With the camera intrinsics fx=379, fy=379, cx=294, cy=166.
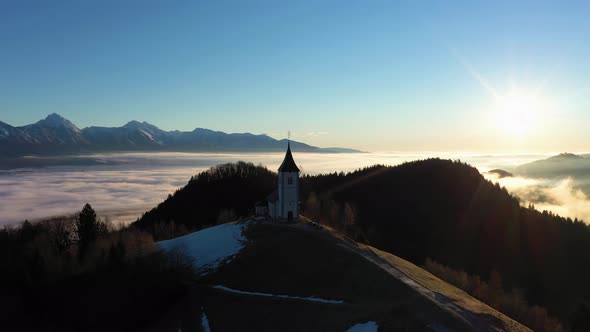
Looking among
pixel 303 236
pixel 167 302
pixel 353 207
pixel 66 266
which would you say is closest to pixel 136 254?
pixel 66 266

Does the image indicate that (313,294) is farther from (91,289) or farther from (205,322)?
(91,289)

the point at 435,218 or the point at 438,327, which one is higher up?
the point at 438,327

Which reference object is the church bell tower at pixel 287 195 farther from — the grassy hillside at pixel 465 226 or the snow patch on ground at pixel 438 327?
the snow patch on ground at pixel 438 327

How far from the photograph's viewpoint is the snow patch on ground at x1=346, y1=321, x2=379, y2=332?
36500 mm

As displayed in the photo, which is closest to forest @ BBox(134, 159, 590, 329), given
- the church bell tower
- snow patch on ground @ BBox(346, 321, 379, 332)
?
the church bell tower

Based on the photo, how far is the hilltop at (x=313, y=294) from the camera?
128ft

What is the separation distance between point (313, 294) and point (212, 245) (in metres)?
23.2

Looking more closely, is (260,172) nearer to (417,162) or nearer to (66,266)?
(417,162)

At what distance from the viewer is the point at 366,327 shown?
3688 cm

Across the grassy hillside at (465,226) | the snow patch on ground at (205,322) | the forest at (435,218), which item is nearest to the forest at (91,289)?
the snow patch on ground at (205,322)

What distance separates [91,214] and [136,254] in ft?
61.6

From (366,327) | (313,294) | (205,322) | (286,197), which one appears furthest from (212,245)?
(366,327)

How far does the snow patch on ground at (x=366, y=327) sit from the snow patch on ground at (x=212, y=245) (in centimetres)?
2372

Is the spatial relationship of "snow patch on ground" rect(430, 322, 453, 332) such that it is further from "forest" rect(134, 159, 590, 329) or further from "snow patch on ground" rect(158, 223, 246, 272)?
"forest" rect(134, 159, 590, 329)
